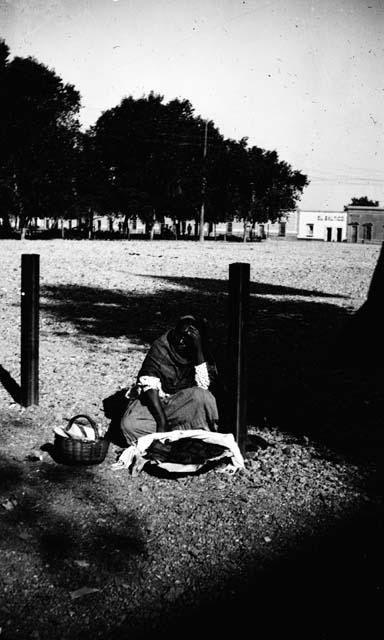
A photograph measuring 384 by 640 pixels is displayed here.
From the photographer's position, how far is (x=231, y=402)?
15.5ft

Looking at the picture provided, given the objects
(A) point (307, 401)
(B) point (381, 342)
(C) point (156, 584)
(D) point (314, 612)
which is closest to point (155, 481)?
(C) point (156, 584)

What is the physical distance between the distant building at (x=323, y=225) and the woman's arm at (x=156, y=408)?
96.2 m

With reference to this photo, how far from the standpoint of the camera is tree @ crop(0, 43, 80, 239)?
39.7 metres

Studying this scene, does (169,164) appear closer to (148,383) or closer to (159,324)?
(159,324)

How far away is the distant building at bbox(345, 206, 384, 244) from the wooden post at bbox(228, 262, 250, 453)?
9423cm

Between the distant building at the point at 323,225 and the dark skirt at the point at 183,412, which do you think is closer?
the dark skirt at the point at 183,412

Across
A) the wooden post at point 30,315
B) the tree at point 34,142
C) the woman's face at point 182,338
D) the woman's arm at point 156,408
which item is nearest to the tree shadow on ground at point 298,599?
the woman's arm at point 156,408

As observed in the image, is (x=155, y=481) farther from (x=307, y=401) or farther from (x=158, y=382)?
(x=307, y=401)

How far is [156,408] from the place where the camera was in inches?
196

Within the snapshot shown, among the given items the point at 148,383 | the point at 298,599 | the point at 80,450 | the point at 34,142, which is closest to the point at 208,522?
the point at 298,599

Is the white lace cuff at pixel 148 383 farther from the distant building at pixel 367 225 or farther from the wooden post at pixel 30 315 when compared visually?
the distant building at pixel 367 225

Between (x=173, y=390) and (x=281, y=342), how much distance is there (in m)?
4.01

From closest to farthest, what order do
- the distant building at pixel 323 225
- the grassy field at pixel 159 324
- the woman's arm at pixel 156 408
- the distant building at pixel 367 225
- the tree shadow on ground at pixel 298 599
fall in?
1. the tree shadow on ground at pixel 298 599
2. the woman's arm at pixel 156 408
3. the grassy field at pixel 159 324
4. the distant building at pixel 367 225
5. the distant building at pixel 323 225

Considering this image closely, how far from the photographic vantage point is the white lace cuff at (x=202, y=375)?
5223 millimetres
